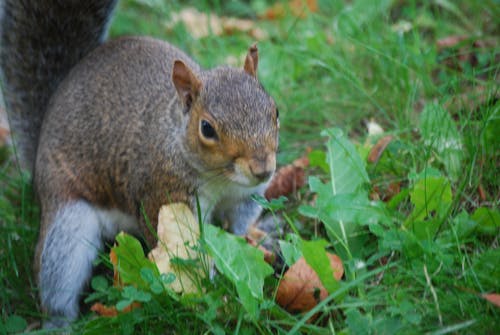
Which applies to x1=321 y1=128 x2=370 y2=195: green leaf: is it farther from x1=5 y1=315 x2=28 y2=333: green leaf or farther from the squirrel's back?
x1=5 y1=315 x2=28 y2=333: green leaf

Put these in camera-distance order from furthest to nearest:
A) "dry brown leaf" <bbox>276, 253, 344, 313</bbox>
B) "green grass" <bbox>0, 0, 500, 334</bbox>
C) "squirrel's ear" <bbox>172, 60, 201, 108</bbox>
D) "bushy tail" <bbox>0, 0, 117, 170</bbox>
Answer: "bushy tail" <bbox>0, 0, 117, 170</bbox>, "squirrel's ear" <bbox>172, 60, 201, 108</bbox>, "dry brown leaf" <bbox>276, 253, 344, 313</bbox>, "green grass" <bbox>0, 0, 500, 334</bbox>

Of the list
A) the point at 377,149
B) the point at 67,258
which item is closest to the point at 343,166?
the point at 377,149

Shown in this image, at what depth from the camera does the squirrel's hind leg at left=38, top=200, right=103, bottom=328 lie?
6.35ft

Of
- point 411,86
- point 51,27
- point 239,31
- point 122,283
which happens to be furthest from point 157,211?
point 239,31

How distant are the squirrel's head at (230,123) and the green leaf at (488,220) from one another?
20.2 inches

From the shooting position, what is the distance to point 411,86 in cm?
230

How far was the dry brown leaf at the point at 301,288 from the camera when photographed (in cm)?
152

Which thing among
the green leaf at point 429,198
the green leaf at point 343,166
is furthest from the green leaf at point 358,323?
the green leaf at point 343,166

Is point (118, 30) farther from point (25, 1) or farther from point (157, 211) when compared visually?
point (157, 211)

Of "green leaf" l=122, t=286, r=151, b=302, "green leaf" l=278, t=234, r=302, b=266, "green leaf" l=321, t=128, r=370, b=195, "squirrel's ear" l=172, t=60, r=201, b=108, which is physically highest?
"squirrel's ear" l=172, t=60, r=201, b=108

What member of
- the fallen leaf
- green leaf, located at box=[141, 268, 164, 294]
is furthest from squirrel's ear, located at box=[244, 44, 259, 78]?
green leaf, located at box=[141, 268, 164, 294]

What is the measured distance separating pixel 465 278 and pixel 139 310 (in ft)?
2.43

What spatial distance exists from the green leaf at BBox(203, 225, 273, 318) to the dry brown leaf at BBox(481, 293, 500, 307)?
471 mm

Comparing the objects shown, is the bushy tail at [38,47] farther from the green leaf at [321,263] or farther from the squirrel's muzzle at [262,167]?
the green leaf at [321,263]
